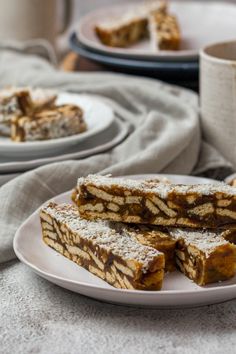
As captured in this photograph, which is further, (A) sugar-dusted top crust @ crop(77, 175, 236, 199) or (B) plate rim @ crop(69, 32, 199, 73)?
(B) plate rim @ crop(69, 32, 199, 73)

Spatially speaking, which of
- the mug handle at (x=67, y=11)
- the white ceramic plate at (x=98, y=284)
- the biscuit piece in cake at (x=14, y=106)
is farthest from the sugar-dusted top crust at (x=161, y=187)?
the mug handle at (x=67, y=11)

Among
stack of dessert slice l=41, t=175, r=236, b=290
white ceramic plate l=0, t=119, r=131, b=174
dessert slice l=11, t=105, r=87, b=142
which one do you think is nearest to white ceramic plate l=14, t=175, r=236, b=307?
stack of dessert slice l=41, t=175, r=236, b=290

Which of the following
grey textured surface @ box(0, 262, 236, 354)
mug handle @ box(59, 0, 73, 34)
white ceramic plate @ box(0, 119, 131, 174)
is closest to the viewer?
grey textured surface @ box(0, 262, 236, 354)

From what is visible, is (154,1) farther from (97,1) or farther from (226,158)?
(97,1)

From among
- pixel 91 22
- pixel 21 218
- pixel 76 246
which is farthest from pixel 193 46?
pixel 76 246

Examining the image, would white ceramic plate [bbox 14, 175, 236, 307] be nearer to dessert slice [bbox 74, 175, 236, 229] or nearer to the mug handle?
dessert slice [bbox 74, 175, 236, 229]

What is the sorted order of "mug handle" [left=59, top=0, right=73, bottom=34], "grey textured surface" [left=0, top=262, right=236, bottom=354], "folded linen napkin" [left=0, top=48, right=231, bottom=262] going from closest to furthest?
"grey textured surface" [left=0, top=262, right=236, bottom=354], "folded linen napkin" [left=0, top=48, right=231, bottom=262], "mug handle" [left=59, top=0, right=73, bottom=34]

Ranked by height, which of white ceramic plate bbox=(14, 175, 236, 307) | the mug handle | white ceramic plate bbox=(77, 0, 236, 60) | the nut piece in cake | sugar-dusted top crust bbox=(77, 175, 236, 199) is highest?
sugar-dusted top crust bbox=(77, 175, 236, 199)
